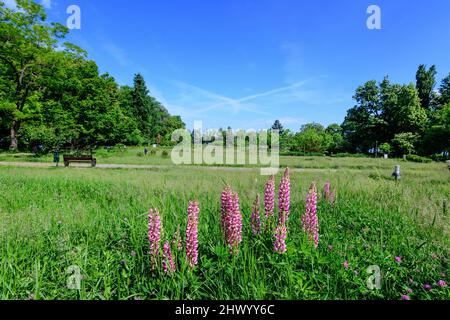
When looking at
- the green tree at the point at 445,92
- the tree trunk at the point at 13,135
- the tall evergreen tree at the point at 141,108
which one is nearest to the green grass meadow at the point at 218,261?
the tree trunk at the point at 13,135

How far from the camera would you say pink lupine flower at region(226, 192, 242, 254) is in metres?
2.61

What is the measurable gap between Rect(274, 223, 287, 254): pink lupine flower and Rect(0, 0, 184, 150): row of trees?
30.7 m

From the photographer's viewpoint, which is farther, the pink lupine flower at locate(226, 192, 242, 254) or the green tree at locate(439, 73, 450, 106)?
the green tree at locate(439, 73, 450, 106)

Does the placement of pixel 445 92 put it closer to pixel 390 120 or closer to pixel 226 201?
pixel 390 120

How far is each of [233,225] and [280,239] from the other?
22.0 inches

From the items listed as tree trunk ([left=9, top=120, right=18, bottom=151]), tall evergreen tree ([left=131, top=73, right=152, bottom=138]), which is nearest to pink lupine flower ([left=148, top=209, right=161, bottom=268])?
tree trunk ([left=9, top=120, right=18, bottom=151])

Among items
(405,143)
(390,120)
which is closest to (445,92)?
(390,120)

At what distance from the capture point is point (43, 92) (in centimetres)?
3222

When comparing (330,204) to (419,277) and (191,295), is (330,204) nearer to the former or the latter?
(419,277)

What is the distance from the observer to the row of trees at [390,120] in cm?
4519

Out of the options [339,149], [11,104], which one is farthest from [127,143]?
[339,149]

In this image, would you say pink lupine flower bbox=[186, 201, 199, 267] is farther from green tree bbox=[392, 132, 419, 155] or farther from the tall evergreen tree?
the tall evergreen tree

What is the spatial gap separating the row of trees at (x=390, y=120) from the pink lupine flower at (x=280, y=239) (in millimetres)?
50349

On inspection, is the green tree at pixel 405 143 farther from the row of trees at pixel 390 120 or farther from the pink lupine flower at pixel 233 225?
the pink lupine flower at pixel 233 225
